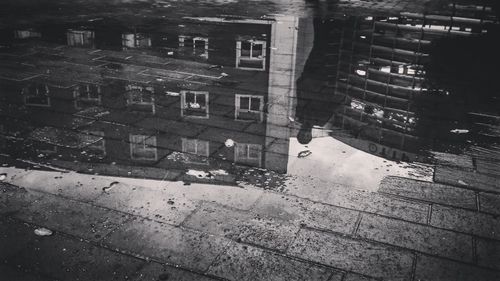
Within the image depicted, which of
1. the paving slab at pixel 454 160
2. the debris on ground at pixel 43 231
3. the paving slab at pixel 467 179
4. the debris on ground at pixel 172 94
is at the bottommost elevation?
the debris on ground at pixel 43 231

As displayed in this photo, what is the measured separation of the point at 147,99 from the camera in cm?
695

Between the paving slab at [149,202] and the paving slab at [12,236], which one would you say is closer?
the paving slab at [12,236]

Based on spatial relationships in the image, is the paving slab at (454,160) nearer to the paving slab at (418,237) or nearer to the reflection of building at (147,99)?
the paving slab at (418,237)

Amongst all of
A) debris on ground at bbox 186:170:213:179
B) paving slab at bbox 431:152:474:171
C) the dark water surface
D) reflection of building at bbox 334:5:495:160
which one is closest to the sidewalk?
debris on ground at bbox 186:170:213:179

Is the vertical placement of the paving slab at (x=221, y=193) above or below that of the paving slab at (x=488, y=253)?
above

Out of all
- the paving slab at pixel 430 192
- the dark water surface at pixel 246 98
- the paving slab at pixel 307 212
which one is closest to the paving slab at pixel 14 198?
the dark water surface at pixel 246 98

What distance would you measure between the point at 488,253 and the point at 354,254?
1.15 metres

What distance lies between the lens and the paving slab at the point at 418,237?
359 centimetres

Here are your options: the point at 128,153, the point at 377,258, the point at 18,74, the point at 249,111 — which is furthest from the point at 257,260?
the point at 18,74

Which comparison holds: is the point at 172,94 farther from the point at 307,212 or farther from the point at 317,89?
the point at 307,212

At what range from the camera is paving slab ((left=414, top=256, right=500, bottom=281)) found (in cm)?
329

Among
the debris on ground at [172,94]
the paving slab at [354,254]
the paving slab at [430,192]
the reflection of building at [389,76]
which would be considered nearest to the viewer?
the paving slab at [354,254]

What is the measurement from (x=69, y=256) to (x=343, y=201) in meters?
2.57

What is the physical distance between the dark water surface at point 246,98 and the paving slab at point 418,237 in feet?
2.42
